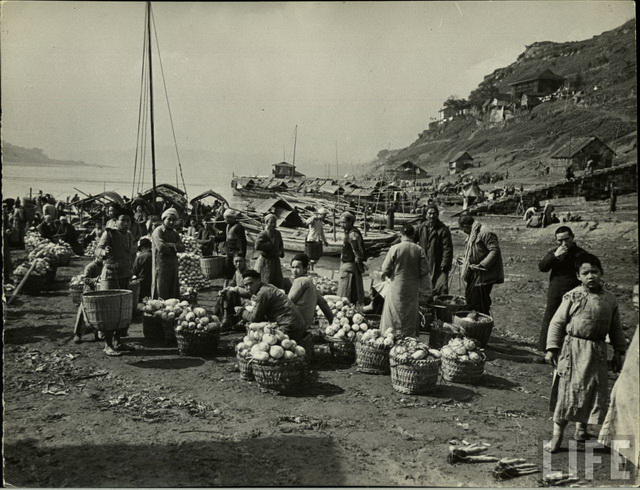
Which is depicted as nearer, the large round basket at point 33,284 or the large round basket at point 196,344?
the large round basket at point 196,344

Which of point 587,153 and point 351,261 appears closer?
point 351,261

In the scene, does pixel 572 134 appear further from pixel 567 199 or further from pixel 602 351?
pixel 602 351

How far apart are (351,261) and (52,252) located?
8.78m

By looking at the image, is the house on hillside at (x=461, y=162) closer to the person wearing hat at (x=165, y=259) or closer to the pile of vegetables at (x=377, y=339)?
the person wearing hat at (x=165, y=259)

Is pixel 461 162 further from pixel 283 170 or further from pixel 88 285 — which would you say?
pixel 88 285

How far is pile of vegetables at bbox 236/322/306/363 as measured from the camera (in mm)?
5391

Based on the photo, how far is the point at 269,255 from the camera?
8023 mm

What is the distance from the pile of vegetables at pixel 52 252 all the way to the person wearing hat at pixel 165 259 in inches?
210

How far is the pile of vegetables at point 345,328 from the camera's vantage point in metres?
6.52

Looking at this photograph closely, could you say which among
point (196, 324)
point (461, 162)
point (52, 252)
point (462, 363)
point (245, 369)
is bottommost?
point (245, 369)

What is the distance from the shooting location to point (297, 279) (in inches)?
255

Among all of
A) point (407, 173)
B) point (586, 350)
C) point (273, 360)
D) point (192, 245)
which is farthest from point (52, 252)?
point (407, 173)

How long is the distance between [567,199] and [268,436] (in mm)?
26922

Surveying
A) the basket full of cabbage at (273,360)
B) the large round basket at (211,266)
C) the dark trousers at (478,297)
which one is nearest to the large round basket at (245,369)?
the basket full of cabbage at (273,360)
